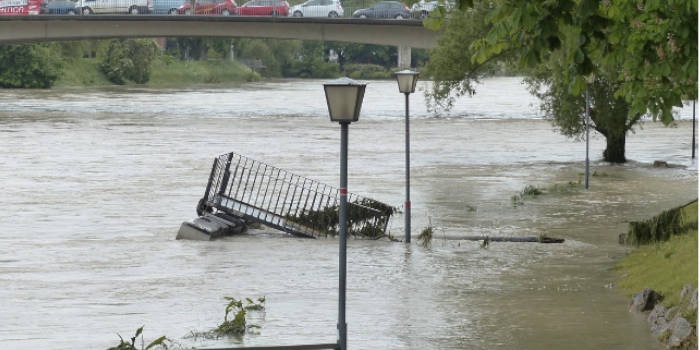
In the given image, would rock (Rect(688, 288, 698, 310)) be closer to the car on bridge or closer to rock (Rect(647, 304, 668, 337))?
rock (Rect(647, 304, 668, 337))

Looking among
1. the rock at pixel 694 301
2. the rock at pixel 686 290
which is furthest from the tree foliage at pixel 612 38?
the rock at pixel 686 290

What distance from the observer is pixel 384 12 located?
7862 cm

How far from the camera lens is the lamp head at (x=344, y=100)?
42.5ft

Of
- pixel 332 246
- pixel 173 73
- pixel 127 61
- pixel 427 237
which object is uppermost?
pixel 127 61

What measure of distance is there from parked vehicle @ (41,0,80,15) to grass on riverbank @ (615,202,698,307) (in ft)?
210

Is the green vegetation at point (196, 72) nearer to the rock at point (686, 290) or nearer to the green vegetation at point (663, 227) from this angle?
the green vegetation at point (663, 227)

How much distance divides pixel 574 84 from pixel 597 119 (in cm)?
2943

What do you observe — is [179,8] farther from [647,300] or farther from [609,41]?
[609,41]

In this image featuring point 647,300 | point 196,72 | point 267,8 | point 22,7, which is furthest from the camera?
point 196,72

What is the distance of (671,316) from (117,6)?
6966 cm

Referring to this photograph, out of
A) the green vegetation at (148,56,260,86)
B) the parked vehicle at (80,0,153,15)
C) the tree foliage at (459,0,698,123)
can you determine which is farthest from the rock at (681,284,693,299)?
the green vegetation at (148,56,260,86)

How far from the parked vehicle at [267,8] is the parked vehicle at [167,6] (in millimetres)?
3783

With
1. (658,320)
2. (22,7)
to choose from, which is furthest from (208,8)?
(658,320)

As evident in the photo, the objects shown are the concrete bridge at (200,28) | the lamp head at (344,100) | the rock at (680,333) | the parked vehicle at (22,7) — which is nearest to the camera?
the lamp head at (344,100)
